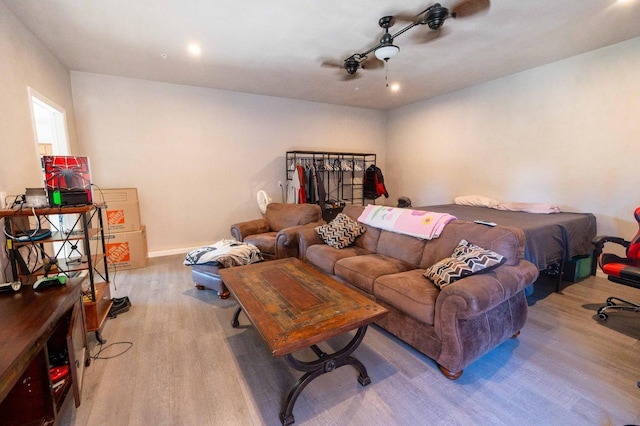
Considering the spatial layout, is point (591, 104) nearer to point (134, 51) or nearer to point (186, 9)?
point (186, 9)

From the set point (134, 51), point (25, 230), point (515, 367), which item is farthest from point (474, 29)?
point (25, 230)

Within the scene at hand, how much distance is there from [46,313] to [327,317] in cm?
141

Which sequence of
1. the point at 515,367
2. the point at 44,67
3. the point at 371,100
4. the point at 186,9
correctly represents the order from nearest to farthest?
the point at 515,367 → the point at 186,9 → the point at 44,67 → the point at 371,100

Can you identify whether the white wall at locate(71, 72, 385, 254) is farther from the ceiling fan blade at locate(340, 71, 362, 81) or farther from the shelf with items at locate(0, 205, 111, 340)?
the shelf with items at locate(0, 205, 111, 340)

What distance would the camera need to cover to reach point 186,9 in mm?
2359

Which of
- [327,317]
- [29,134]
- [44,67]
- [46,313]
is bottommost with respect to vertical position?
[327,317]

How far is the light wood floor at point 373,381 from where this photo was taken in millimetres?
1533

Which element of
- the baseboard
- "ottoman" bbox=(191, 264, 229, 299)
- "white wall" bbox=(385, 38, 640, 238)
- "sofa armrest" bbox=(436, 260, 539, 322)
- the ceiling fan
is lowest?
the baseboard

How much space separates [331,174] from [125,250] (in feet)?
12.7

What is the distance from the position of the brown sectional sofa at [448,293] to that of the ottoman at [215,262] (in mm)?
955

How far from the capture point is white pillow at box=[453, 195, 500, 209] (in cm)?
431

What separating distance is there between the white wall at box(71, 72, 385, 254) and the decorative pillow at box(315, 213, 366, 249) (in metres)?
2.28

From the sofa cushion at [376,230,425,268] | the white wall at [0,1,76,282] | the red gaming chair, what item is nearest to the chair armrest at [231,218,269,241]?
the sofa cushion at [376,230,425,268]

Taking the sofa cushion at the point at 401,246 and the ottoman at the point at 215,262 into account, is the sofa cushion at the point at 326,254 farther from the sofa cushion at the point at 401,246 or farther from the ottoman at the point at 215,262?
the ottoman at the point at 215,262
